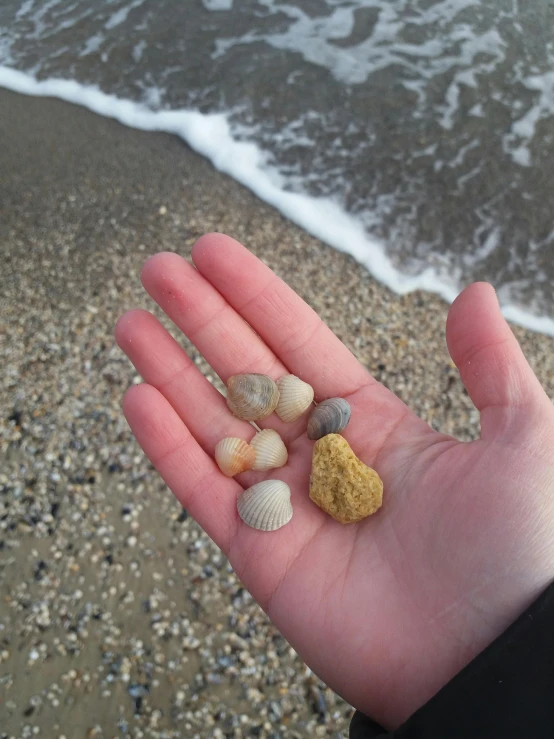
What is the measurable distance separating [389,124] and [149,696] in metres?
6.00

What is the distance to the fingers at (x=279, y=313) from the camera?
3152mm

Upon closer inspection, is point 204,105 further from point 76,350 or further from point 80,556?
point 80,556

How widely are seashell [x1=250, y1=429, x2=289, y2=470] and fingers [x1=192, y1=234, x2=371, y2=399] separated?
374mm

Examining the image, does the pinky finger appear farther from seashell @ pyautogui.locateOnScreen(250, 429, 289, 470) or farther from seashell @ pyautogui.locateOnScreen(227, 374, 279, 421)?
seashell @ pyautogui.locateOnScreen(227, 374, 279, 421)

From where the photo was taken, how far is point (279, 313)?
317 cm

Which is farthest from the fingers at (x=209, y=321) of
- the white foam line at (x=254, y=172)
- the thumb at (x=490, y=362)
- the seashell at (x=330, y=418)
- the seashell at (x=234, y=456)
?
the white foam line at (x=254, y=172)

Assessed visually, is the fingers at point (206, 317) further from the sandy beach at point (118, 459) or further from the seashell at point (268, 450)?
the sandy beach at point (118, 459)

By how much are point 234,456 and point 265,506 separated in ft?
1.06

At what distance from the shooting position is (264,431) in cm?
299

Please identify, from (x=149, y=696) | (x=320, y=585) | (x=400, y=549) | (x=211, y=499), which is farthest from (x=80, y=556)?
(x=400, y=549)

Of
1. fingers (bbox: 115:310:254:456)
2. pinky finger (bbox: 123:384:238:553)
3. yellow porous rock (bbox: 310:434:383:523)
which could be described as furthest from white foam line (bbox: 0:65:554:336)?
pinky finger (bbox: 123:384:238:553)

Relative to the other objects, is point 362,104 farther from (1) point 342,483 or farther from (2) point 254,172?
(1) point 342,483

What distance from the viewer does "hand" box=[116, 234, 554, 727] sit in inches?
86.7

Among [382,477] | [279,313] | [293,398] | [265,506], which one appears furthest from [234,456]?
[279,313]
